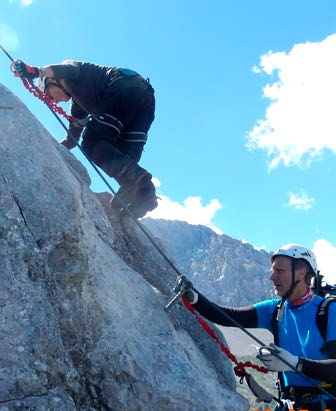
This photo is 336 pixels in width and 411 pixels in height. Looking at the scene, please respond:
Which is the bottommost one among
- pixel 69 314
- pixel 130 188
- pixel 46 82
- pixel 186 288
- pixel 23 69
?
pixel 69 314

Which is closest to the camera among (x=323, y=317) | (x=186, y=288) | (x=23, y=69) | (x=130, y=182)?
(x=323, y=317)

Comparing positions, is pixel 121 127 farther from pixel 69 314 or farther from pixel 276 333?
pixel 276 333

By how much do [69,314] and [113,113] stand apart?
16.2 ft

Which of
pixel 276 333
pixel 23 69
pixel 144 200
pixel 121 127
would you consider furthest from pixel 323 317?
pixel 23 69

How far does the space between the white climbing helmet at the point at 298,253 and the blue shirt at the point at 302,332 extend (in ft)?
2.27

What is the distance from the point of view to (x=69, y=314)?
568 centimetres

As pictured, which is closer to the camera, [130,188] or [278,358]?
[278,358]

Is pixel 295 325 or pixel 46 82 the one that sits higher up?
pixel 46 82

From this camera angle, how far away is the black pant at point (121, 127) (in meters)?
8.96

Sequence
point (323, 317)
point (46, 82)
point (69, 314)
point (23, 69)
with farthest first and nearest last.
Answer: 1. point (46, 82)
2. point (23, 69)
3. point (323, 317)
4. point (69, 314)

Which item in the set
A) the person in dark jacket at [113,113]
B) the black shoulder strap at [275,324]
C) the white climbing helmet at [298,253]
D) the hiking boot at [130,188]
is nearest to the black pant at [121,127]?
the person in dark jacket at [113,113]

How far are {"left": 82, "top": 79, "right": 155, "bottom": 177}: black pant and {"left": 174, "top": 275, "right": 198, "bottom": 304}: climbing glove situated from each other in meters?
2.77

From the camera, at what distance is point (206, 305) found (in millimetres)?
7992

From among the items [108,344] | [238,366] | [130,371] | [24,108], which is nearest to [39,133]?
[24,108]
